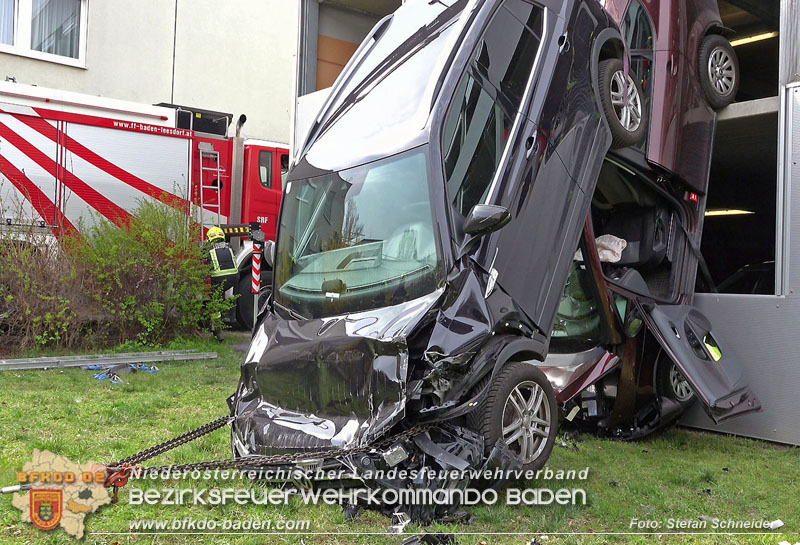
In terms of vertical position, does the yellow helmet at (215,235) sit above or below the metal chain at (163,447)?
above

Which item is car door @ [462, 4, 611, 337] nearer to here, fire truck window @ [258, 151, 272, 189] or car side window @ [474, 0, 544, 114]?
car side window @ [474, 0, 544, 114]

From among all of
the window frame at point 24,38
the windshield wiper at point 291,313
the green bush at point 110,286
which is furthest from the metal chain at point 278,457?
the window frame at point 24,38

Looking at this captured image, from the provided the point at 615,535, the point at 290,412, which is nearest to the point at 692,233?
the point at 615,535

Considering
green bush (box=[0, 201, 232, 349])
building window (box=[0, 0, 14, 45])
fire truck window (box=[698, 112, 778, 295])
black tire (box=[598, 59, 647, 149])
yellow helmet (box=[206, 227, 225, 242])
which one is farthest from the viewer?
building window (box=[0, 0, 14, 45])

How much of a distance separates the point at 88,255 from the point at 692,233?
7.17 metres

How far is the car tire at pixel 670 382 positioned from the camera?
5957 mm

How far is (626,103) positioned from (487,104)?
5.03 feet

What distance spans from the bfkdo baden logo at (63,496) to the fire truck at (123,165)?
6532 mm

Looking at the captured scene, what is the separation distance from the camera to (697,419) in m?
6.55

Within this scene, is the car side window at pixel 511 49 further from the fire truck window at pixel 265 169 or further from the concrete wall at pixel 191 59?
the concrete wall at pixel 191 59

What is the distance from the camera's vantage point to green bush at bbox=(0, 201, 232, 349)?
9.20 m

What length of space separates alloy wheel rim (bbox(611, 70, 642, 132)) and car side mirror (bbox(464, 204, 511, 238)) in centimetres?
176

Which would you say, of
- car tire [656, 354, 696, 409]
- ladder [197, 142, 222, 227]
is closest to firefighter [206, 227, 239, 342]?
ladder [197, 142, 222, 227]

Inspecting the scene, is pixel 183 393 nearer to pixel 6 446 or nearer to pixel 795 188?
pixel 6 446
